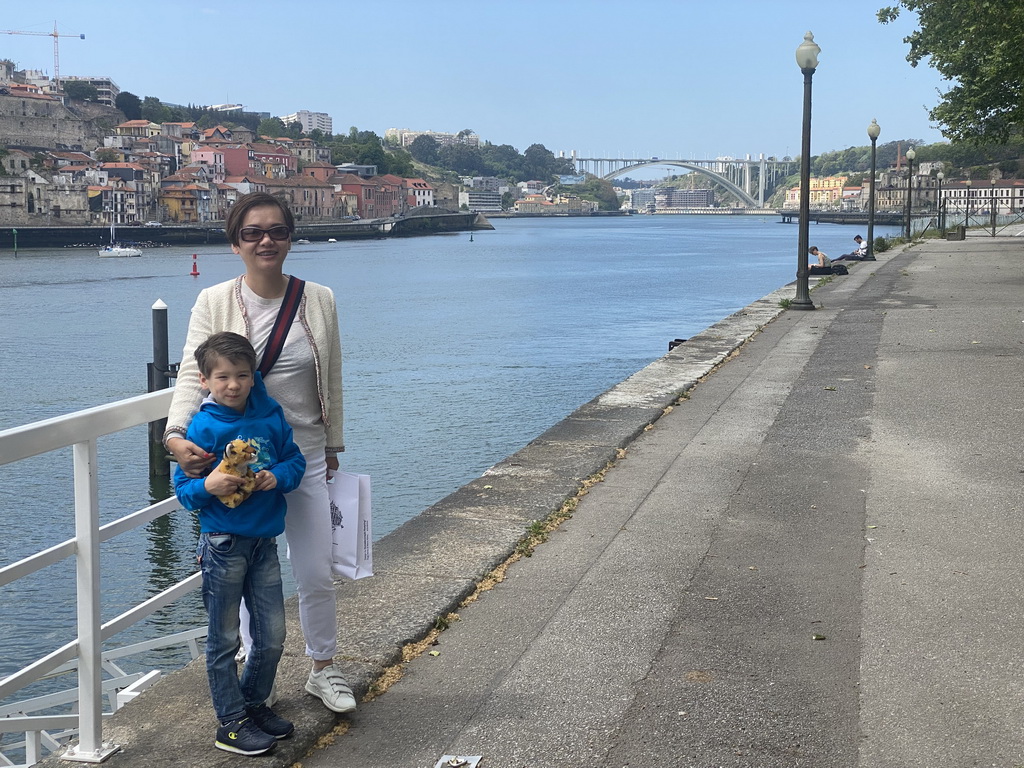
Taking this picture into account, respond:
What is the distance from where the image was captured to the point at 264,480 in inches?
134

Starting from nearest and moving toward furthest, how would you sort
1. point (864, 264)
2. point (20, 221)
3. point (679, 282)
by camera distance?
1. point (864, 264)
2. point (679, 282)
3. point (20, 221)

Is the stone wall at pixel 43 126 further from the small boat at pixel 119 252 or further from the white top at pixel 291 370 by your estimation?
the white top at pixel 291 370

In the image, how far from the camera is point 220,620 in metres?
3.57

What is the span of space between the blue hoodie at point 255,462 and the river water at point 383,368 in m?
5.31

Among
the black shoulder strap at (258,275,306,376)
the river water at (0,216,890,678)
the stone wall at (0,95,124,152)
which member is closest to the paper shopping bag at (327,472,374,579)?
the black shoulder strap at (258,275,306,376)

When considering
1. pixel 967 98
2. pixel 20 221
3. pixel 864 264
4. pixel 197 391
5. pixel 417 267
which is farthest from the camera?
pixel 20 221

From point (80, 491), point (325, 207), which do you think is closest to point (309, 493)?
point (80, 491)

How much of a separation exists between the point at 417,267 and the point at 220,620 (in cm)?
7970

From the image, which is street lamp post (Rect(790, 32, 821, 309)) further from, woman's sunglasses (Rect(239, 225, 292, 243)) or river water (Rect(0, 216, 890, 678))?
woman's sunglasses (Rect(239, 225, 292, 243))

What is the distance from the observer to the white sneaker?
12.5 ft

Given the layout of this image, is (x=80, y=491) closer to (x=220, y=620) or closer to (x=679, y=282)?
(x=220, y=620)

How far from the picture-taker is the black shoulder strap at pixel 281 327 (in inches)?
144

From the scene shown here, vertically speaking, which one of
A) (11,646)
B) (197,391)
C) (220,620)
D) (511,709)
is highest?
(197,391)

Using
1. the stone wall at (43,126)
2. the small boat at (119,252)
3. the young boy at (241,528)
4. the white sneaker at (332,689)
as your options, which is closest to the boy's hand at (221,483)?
the young boy at (241,528)
